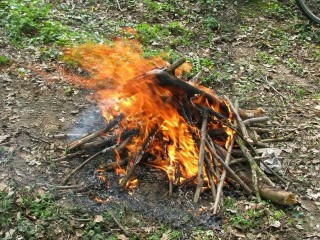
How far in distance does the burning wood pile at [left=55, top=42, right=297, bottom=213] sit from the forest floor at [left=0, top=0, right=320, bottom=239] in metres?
0.22

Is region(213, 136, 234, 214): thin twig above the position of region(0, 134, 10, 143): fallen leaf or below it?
above

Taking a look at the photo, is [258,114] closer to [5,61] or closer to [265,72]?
[265,72]

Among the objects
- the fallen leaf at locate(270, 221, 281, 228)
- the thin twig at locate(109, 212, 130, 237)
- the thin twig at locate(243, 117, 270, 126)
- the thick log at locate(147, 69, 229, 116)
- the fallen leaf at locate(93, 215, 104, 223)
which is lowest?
the fallen leaf at locate(93, 215, 104, 223)

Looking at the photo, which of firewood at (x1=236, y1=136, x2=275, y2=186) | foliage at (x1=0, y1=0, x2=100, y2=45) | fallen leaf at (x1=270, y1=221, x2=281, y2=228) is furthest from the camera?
foliage at (x1=0, y1=0, x2=100, y2=45)

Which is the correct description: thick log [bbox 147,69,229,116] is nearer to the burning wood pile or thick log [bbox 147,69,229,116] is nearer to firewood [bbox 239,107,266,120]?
the burning wood pile

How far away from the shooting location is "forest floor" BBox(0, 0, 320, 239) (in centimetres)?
492

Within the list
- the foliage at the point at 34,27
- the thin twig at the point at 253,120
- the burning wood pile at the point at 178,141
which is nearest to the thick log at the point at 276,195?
the burning wood pile at the point at 178,141

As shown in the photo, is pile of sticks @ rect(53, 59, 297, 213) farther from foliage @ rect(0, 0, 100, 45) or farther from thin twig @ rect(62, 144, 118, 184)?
foliage @ rect(0, 0, 100, 45)

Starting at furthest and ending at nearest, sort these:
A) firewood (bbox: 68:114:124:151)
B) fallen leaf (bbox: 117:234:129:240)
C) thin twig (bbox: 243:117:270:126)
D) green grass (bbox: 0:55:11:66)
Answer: green grass (bbox: 0:55:11:66) < thin twig (bbox: 243:117:270:126) < firewood (bbox: 68:114:124:151) < fallen leaf (bbox: 117:234:129:240)

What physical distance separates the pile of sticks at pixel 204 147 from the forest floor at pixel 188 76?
0.18 meters

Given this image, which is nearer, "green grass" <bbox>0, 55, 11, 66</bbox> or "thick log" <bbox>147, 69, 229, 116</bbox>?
"thick log" <bbox>147, 69, 229, 116</bbox>

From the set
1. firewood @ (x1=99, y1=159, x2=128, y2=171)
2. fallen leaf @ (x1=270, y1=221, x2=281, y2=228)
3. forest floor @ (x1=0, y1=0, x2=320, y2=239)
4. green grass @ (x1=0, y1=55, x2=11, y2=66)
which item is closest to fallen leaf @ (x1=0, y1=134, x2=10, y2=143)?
forest floor @ (x1=0, y1=0, x2=320, y2=239)

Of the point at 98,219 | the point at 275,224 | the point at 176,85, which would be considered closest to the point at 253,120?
the point at 176,85

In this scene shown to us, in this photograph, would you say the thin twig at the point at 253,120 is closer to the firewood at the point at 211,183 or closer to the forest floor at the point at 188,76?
the forest floor at the point at 188,76
